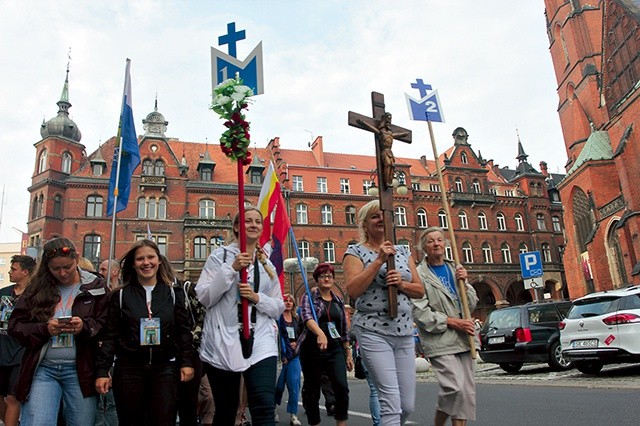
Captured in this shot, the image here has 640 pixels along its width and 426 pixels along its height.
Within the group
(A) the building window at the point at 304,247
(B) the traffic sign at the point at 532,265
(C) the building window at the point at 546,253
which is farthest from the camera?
(C) the building window at the point at 546,253

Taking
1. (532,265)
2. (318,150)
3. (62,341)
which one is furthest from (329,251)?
(62,341)

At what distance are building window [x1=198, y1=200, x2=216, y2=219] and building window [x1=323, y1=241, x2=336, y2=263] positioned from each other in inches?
345

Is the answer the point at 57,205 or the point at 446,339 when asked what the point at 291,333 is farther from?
the point at 57,205

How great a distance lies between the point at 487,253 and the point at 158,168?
27.4m

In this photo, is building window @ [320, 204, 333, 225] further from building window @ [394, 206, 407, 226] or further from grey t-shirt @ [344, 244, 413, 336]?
grey t-shirt @ [344, 244, 413, 336]

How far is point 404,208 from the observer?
140 feet

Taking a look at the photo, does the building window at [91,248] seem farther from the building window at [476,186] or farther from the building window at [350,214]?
the building window at [476,186]

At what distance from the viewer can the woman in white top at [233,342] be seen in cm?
355

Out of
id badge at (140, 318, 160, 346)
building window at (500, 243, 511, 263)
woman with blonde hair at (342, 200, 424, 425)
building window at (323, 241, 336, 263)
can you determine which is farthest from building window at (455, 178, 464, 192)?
id badge at (140, 318, 160, 346)

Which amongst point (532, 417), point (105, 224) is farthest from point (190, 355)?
point (105, 224)

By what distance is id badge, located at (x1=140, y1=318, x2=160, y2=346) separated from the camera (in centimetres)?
363

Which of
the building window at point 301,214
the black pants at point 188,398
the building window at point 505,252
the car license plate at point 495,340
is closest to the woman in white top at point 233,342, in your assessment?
the black pants at point 188,398

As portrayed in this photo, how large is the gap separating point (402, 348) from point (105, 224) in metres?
34.5

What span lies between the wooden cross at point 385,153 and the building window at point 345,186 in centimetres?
3751
